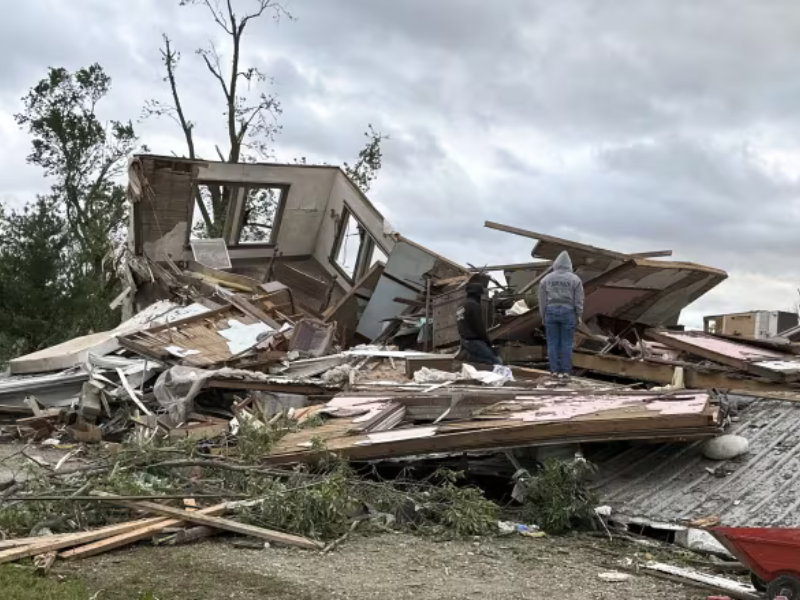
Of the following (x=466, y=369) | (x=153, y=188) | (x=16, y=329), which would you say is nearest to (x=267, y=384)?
(x=466, y=369)

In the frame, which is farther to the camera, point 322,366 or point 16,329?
point 16,329

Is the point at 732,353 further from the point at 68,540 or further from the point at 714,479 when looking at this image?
the point at 68,540

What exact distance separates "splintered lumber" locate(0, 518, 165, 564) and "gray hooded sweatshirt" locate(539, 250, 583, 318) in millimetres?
5542

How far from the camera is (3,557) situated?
4.50 metres

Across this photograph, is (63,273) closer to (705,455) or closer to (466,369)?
(466,369)

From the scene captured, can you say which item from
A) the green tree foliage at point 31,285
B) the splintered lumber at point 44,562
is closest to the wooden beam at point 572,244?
the splintered lumber at point 44,562

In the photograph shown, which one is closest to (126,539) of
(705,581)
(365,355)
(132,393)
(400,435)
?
(400,435)

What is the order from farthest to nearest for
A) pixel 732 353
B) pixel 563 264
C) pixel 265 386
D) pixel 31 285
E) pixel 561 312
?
1. pixel 31 285
2. pixel 563 264
3. pixel 561 312
4. pixel 265 386
5. pixel 732 353

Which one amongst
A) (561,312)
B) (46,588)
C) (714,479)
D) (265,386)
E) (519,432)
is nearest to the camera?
(46,588)

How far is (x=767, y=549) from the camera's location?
4016mm

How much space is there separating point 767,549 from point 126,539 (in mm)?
Answer: 3349

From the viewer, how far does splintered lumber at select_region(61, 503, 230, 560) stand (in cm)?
471

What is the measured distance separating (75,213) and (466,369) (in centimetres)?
2541

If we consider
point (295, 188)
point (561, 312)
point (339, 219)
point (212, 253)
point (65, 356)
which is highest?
point (295, 188)
